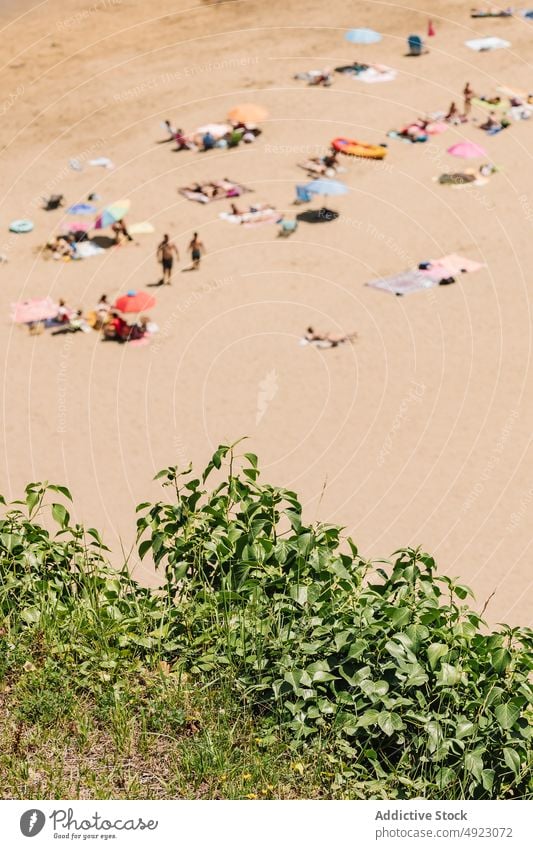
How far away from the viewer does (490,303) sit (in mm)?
35344

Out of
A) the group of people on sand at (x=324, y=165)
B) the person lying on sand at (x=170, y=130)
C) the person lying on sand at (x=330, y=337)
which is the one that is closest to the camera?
the person lying on sand at (x=330, y=337)

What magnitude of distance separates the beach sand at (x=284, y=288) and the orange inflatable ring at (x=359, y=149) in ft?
1.91

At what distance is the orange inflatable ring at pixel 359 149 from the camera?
138 ft

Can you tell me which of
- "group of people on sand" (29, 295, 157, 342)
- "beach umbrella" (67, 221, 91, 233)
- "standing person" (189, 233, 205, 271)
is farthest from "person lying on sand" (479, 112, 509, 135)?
"group of people on sand" (29, 295, 157, 342)

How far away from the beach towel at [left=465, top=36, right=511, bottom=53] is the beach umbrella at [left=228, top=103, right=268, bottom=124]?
10024 mm

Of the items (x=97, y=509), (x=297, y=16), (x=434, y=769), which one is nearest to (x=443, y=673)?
(x=434, y=769)

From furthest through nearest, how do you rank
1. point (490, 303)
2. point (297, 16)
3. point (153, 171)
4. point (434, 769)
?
point (297, 16) < point (153, 171) < point (490, 303) < point (434, 769)

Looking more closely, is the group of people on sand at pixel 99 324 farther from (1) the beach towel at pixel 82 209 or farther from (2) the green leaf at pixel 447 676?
(2) the green leaf at pixel 447 676

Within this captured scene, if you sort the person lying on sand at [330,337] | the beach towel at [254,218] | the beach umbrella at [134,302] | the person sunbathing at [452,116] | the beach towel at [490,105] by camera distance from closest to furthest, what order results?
the person lying on sand at [330,337], the beach umbrella at [134,302], the beach towel at [254,218], the person sunbathing at [452,116], the beach towel at [490,105]

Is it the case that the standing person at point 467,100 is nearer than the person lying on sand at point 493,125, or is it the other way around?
the person lying on sand at point 493,125

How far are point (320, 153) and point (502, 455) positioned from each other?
16339 mm

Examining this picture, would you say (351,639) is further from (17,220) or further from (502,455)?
(17,220)

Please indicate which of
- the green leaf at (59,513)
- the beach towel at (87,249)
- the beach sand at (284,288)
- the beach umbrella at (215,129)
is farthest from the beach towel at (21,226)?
the green leaf at (59,513)

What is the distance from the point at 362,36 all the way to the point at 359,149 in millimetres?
10056
